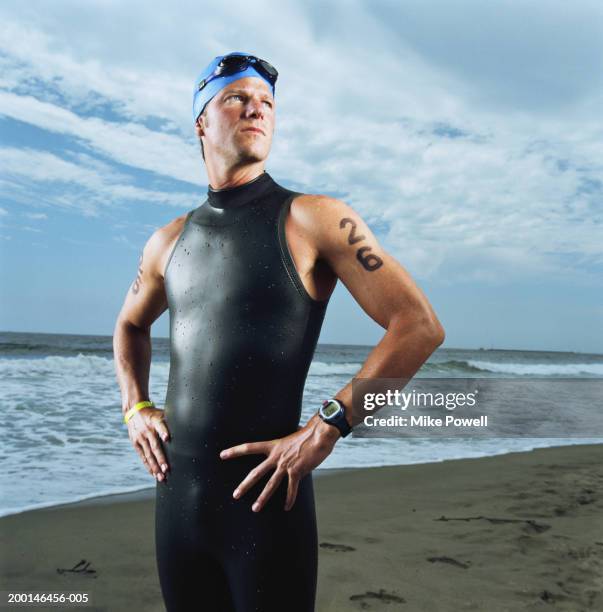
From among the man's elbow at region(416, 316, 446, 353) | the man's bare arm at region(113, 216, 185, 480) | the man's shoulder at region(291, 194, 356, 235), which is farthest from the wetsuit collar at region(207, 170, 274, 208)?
the man's elbow at region(416, 316, 446, 353)

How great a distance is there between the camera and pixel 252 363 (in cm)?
174

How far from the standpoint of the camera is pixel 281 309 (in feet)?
5.69

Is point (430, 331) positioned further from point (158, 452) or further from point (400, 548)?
point (400, 548)

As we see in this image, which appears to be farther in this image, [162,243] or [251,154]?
[162,243]

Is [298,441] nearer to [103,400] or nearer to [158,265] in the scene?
[158,265]

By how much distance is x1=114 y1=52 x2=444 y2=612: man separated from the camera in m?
1.65

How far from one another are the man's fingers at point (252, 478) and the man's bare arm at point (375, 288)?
0.26 meters

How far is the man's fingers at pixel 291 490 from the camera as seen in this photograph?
1622 millimetres

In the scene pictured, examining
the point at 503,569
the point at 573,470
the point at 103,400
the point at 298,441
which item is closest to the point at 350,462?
the point at 573,470

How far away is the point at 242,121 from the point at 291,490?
1.12 m

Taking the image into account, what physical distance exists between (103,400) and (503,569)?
24.8 ft

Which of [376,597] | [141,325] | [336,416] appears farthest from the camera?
[376,597]

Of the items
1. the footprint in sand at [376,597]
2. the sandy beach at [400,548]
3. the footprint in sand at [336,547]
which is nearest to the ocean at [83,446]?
the sandy beach at [400,548]

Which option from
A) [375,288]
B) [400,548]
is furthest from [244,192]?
[400,548]
